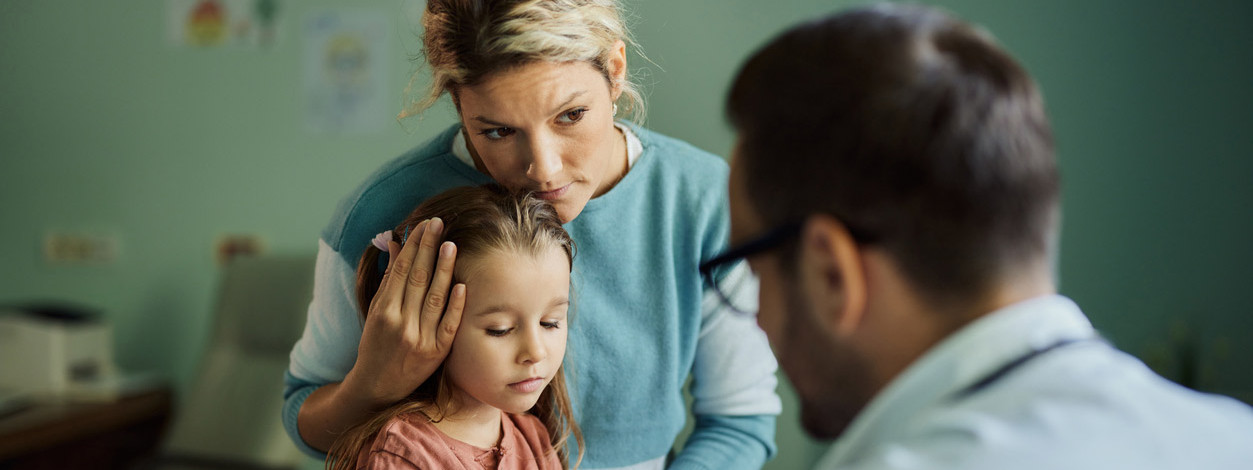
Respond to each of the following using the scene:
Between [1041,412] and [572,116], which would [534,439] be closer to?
[572,116]

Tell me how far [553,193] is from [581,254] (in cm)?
6

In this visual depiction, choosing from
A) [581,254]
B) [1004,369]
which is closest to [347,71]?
[581,254]

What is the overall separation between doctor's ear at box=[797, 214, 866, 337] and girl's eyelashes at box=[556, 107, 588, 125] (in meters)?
0.23

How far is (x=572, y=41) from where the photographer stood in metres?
0.69

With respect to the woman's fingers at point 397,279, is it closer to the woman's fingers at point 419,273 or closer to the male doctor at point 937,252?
the woman's fingers at point 419,273

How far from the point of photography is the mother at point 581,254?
0.69 metres

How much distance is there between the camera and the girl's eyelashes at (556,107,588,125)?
0.71m

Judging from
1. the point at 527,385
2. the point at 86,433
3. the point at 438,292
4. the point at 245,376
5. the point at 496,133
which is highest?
the point at 496,133

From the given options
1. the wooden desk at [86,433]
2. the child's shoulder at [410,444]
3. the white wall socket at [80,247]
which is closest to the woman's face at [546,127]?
the child's shoulder at [410,444]

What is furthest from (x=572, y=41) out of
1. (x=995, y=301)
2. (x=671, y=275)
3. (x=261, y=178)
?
(x=261, y=178)

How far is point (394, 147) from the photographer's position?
1.43 meters

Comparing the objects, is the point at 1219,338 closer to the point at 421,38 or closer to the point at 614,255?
the point at 614,255

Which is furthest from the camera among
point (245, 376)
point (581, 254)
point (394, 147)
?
point (245, 376)

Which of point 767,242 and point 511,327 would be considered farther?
point 511,327
